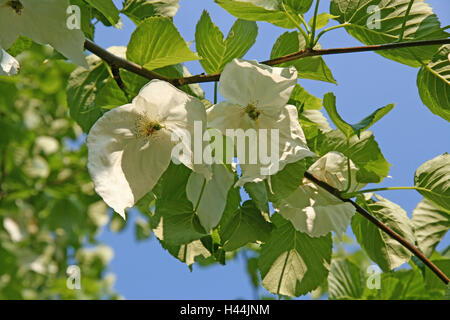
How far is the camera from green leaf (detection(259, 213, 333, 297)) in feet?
1.87

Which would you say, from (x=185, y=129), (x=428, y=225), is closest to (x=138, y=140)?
(x=185, y=129)

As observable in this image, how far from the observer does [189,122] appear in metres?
0.42

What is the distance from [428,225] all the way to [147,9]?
533mm

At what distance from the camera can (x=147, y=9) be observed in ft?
1.93

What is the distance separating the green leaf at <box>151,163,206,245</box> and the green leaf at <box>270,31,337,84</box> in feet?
0.57

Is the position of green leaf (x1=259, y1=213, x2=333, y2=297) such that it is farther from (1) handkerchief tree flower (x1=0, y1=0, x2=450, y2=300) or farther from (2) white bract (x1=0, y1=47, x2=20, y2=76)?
(2) white bract (x1=0, y1=47, x2=20, y2=76)

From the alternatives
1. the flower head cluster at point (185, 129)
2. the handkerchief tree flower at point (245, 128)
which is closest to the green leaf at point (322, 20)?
the handkerchief tree flower at point (245, 128)

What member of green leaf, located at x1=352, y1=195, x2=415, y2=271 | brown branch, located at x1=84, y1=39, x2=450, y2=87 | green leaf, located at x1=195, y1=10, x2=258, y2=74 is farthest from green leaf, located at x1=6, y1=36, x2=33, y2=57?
green leaf, located at x1=352, y1=195, x2=415, y2=271

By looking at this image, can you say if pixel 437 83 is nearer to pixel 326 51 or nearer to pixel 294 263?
pixel 326 51

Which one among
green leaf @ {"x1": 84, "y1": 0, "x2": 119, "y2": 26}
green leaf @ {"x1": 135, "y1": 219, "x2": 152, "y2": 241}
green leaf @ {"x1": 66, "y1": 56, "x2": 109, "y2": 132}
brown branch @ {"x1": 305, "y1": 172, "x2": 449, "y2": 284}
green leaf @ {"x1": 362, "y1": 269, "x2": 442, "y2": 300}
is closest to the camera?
green leaf @ {"x1": 84, "y1": 0, "x2": 119, "y2": 26}

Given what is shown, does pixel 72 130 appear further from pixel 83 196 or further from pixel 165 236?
pixel 165 236

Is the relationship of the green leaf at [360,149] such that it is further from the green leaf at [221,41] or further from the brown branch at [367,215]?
the green leaf at [221,41]

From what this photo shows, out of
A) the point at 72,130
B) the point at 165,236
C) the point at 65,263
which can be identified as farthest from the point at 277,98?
the point at 65,263

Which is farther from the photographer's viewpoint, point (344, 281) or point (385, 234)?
point (344, 281)
